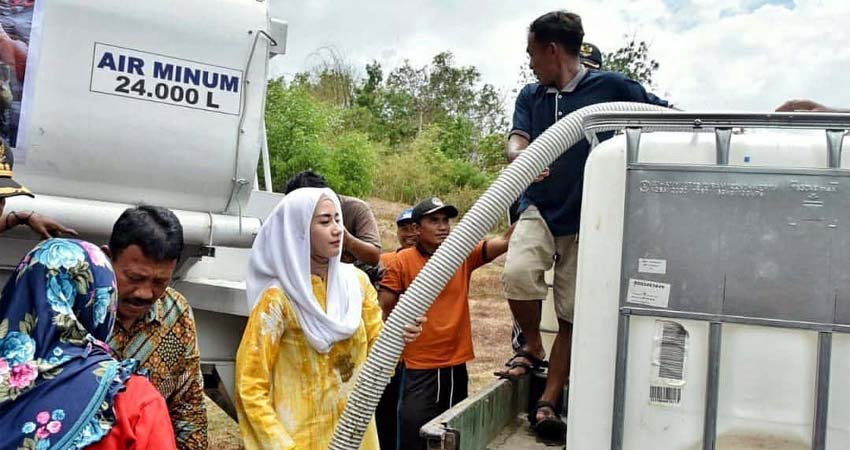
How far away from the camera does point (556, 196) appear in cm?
273

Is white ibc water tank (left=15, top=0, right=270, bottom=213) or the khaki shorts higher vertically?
white ibc water tank (left=15, top=0, right=270, bottom=213)

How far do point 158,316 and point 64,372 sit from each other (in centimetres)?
71

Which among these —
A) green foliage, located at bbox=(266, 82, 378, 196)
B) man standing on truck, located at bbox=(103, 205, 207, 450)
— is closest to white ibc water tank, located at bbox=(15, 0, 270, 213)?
man standing on truck, located at bbox=(103, 205, 207, 450)

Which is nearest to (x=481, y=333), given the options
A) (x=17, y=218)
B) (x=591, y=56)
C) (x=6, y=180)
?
(x=591, y=56)

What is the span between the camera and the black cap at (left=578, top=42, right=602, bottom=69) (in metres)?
3.48

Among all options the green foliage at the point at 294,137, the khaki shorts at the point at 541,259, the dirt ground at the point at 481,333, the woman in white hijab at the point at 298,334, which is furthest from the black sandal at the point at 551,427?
the green foliage at the point at 294,137

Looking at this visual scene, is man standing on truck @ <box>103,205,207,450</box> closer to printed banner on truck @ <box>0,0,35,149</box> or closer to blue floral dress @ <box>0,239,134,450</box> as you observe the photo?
blue floral dress @ <box>0,239,134,450</box>

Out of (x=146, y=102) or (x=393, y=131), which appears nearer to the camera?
(x=146, y=102)

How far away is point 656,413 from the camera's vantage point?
161 centimetres

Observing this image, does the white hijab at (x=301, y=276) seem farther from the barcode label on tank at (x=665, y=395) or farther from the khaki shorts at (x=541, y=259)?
the barcode label on tank at (x=665, y=395)

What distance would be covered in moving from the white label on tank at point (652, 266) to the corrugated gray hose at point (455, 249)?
43 centimetres

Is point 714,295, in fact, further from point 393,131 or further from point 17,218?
point 393,131

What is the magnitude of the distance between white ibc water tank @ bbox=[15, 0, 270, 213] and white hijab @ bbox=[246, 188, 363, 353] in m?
0.73

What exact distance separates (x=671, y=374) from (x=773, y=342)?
7.9 inches
